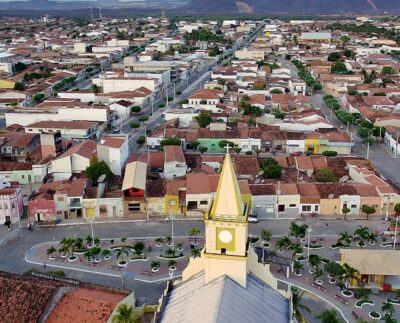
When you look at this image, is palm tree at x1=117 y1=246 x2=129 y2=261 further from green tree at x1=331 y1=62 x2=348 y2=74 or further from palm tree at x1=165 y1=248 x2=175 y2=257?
green tree at x1=331 y1=62 x2=348 y2=74

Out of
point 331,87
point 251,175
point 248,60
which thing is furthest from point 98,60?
point 251,175

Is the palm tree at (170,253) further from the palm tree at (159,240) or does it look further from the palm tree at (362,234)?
the palm tree at (362,234)

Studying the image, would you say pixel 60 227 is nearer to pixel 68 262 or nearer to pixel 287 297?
pixel 68 262

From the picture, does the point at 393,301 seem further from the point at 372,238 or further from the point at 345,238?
the point at 372,238

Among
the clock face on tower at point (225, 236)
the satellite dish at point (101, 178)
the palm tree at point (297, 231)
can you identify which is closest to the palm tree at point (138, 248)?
the palm tree at point (297, 231)

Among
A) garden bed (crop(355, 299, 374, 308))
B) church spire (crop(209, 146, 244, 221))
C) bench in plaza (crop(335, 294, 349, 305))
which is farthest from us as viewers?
bench in plaza (crop(335, 294, 349, 305))

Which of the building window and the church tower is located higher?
the church tower

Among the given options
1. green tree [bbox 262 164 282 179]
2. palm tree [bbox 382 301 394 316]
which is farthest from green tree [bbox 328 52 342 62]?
palm tree [bbox 382 301 394 316]

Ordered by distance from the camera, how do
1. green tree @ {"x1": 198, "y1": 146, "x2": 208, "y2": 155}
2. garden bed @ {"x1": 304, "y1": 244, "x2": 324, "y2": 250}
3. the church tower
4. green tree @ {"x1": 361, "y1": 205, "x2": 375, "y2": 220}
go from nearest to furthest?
the church tower < garden bed @ {"x1": 304, "y1": 244, "x2": 324, "y2": 250} < green tree @ {"x1": 361, "y1": 205, "x2": 375, "y2": 220} < green tree @ {"x1": 198, "y1": 146, "x2": 208, "y2": 155}
